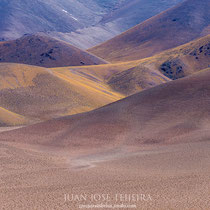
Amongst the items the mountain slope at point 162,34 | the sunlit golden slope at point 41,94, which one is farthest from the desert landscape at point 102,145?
the mountain slope at point 162,34

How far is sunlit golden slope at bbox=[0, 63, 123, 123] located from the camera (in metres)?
45.7

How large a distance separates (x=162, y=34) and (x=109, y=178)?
4598 inches

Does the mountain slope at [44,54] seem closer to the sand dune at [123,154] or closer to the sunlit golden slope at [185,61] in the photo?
the sunlit golden slope at [185,61]

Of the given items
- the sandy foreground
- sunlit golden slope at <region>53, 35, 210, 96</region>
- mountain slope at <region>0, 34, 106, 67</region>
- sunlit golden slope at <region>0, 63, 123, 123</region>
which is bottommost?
the sandy foreground

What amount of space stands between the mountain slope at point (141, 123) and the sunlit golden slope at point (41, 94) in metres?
18.9

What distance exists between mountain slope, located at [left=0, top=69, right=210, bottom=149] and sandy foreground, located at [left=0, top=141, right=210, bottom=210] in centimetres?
236

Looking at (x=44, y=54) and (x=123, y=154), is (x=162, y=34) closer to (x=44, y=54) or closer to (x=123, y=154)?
(x=44, y=54)

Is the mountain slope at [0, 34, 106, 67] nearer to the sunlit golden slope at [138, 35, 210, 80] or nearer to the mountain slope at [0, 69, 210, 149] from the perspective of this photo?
the sunlit golden slope at [138, 35, 210, 80]

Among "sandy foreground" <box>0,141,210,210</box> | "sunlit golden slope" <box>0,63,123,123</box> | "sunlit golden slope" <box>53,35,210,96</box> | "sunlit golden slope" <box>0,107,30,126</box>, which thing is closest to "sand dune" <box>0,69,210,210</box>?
"sandy foreground" <box>0,141,210,210</box>

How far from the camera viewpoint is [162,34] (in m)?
124

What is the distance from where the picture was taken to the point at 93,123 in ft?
80.5

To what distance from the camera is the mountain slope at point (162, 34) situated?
11731 centimetres

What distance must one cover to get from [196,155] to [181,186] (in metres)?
4.41

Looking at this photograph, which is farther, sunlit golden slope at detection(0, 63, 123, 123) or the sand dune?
sunlit golden slope at detection(0, 63, 123, 123)
